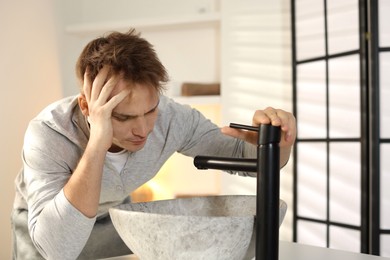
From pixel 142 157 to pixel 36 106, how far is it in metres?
2.01

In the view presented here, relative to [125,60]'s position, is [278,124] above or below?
below

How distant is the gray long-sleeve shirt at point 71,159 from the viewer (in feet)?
3.26

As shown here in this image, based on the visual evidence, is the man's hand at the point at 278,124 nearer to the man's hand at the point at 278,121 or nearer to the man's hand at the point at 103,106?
the man's hand at the point at 278,121

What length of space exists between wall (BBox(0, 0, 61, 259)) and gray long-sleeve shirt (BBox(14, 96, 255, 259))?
1.46m

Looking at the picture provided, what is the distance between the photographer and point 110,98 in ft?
3.54

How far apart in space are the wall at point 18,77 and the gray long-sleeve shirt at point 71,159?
146 centimetres

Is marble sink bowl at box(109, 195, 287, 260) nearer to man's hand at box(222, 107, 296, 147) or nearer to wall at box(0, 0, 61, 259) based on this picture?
man's hand at box(222, 107, 296, 147)

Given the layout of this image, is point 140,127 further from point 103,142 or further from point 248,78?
point 248,78

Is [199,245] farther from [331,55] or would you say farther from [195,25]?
[195,25]

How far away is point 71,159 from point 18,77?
78.1 inches

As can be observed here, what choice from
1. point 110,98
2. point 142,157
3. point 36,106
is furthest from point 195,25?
point 110,98

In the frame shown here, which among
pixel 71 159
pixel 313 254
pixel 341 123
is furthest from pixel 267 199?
pixel 341 123

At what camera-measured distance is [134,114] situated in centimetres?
110

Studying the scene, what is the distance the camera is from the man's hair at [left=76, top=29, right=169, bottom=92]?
109 cm
